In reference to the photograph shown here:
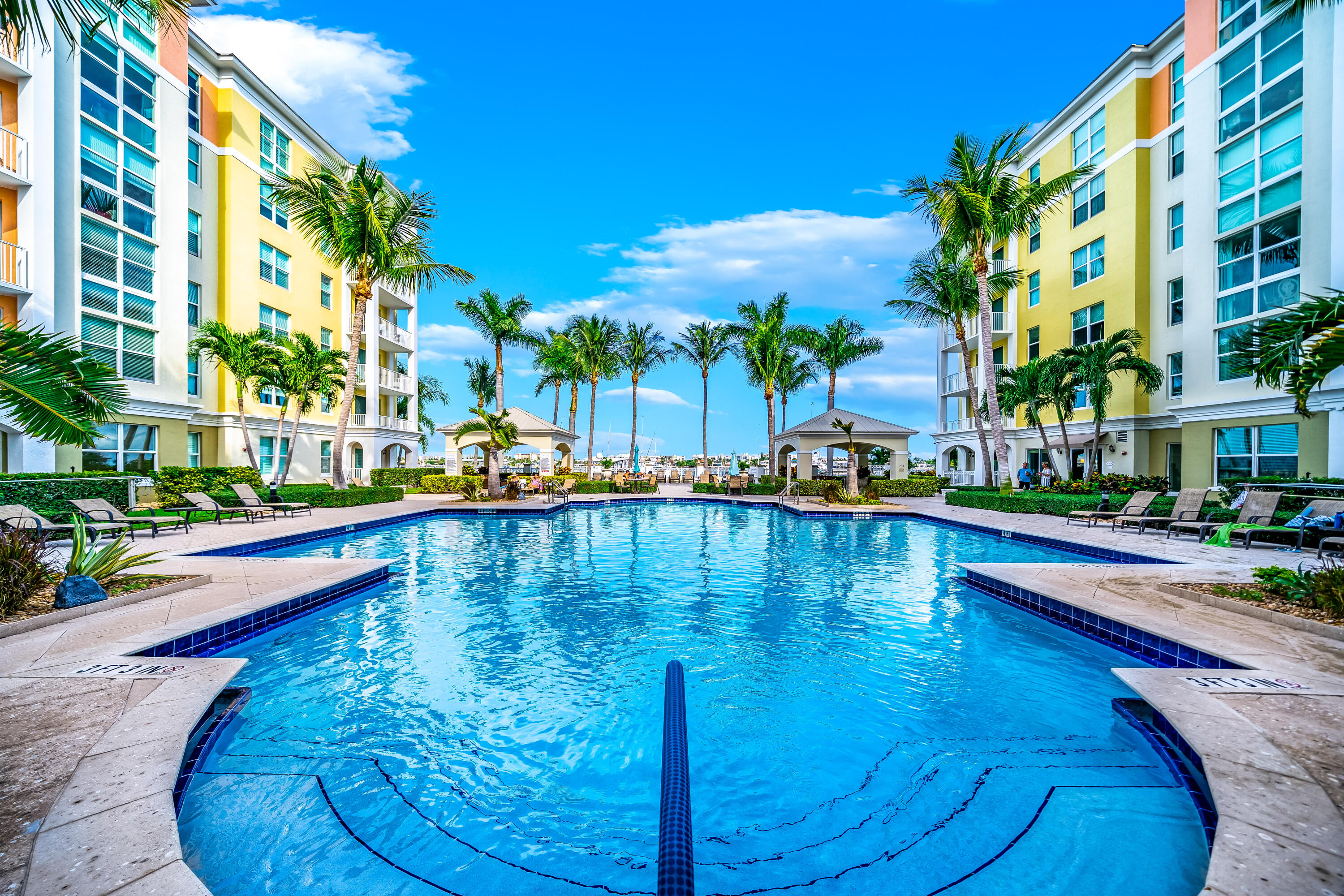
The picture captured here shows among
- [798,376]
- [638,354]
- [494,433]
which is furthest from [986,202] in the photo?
[638,354]

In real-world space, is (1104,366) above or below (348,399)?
above

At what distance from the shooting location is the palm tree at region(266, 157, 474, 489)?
56.5ft

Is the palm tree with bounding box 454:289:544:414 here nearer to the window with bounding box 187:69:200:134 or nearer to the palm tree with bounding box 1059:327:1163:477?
the window with bounding box 187:69:200:134

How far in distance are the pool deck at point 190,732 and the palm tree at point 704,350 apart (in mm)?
26562

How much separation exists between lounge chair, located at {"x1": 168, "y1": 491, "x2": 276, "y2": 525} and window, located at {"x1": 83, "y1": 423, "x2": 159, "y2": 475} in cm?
273

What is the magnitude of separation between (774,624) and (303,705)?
180 inches

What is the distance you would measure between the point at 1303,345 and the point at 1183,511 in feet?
23.4

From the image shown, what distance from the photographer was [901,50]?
17.7m

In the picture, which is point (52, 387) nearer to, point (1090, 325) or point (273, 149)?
point (273, 149)

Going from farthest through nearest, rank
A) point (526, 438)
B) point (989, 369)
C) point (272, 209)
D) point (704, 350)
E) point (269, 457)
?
point (704, 350), point (526, 438), point (272, 209), point (269, 457), point (989, 369)

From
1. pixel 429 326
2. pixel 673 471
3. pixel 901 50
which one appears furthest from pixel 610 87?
pixel 429 326

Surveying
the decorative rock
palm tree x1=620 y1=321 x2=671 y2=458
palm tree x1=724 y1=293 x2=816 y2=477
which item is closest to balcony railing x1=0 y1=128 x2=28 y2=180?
the decorative rock

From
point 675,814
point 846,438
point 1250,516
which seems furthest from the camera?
point 846,438

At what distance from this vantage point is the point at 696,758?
12.6ft
